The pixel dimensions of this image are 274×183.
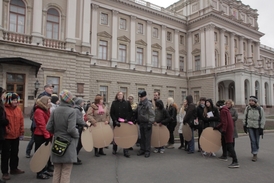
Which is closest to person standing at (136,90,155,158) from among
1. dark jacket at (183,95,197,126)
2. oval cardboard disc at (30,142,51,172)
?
dark jacket at (183,95,197,126)

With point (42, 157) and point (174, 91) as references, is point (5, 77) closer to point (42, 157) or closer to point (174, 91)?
point (42, 157)

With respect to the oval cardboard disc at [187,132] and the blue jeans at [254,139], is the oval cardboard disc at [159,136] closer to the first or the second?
the oval cardboard disc at [187,132]

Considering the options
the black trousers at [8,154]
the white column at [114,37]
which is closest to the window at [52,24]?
the white column at [114,37]

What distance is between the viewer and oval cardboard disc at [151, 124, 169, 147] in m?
7.57

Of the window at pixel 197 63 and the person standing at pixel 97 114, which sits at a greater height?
the window at pixel 197 63

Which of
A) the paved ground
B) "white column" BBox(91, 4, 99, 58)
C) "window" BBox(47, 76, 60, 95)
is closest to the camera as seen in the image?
the paved ground

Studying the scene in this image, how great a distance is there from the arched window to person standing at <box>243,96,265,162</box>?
19667mm

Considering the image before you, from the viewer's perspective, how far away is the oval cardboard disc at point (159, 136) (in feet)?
24.8

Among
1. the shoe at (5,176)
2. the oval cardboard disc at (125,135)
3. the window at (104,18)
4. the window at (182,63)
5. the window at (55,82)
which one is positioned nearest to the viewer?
the shoe at (5,176)

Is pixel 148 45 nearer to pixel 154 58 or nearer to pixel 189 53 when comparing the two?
pixel 154 58

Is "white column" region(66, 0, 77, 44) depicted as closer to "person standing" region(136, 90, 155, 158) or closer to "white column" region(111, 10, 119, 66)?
"white column" region(111, 10, 119, 66)

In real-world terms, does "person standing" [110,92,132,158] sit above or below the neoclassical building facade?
below

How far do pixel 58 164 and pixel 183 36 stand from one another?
36.5 meters

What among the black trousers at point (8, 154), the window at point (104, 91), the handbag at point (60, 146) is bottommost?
the black trousers at point (8, 154)
